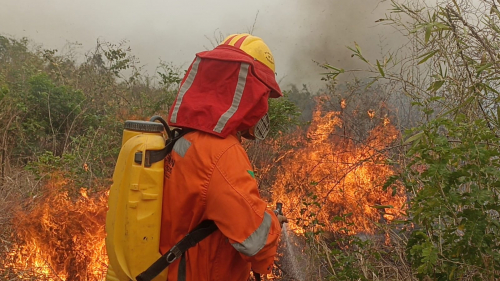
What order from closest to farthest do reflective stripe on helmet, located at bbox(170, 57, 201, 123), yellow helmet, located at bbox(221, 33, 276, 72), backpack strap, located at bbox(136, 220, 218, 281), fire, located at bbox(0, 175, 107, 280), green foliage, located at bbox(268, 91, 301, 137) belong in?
backpack strap, located at bbox(136, 220, 218, 281) → reflective stripe on helmet, located at bbox(170, 57, 201, 123) → yellow helmet, located at bbox(221, 33, 276, 72) → fire, located at bbox(0, 175, 107, 280) → green foliage, located at bbox(268, 91, 301, 137)

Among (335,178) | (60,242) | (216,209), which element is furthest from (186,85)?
(335,178)

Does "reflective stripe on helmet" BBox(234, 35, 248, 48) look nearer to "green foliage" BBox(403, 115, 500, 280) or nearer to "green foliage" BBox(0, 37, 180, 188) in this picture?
"green foliage" BBox(403, 115, 500, 280)

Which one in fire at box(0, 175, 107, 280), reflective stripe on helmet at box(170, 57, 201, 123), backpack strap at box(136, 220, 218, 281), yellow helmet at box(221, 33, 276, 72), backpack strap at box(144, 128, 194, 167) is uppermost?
yellow helmet at box(221, 33, 276, 72)

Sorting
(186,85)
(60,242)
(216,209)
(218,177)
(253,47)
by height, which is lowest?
(60,242)

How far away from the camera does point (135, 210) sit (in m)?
1.74

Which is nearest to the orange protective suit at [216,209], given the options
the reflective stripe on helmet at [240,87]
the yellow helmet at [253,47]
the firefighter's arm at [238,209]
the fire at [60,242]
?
the firefighter's arm at [238,209]

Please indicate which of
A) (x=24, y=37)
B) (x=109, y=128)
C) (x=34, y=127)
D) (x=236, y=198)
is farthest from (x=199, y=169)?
(x=24, y=37)

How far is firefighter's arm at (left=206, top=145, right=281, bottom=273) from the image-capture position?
1.67 meters

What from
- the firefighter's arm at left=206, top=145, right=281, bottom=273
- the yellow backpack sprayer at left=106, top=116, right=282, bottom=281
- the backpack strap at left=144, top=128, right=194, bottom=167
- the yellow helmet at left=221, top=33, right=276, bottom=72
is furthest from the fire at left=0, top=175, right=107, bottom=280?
the yellow helmet at left=221, top=33, right=276, bottom=72

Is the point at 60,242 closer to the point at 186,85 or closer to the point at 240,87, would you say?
the point at 186,85

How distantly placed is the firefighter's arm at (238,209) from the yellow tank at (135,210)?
0.28 m

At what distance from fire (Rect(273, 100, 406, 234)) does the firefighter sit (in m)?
2.79

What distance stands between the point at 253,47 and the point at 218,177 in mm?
837

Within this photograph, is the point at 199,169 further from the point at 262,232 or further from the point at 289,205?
the point at 289,205
